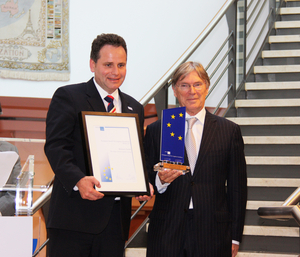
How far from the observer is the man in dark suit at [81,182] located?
150 cm

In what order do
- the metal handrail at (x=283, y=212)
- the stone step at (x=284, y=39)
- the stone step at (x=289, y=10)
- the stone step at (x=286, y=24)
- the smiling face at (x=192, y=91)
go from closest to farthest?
the metal handrail at (x=283, y=212) < the smiling face at (x=192, y=91) < the stone step at (x=284, y=39) < the stone step at (x=286, y=24) < the stone step at (x=289, y=10)

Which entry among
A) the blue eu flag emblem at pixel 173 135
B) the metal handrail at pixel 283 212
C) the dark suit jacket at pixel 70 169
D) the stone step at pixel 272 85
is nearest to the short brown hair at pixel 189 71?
the blue eu flag emblem at pixel 173 135

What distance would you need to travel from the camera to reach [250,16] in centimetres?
422

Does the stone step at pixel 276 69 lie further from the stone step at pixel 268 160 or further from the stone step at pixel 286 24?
the stone step at pixel 268 160

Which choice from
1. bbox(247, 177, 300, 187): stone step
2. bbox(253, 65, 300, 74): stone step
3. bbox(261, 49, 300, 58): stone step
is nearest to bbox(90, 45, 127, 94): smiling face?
bbox(247, 177, 300, 187): stone step

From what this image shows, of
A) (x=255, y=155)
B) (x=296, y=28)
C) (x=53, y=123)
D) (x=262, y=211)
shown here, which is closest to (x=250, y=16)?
(x=296, y=28)

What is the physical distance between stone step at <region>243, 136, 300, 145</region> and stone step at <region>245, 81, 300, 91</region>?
721 mm

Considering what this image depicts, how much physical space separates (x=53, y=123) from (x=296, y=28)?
387 cm

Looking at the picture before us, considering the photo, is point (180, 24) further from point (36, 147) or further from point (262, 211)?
point (262, 211)

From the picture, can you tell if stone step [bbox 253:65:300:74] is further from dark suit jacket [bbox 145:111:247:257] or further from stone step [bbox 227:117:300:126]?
dark suit jacket [bbox 145:111:247:257]

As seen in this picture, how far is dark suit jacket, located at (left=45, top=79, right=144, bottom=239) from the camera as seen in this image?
150 centimetres

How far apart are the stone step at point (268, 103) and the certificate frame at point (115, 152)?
7.88 feet

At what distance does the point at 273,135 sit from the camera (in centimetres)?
352

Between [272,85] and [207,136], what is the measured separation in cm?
238
